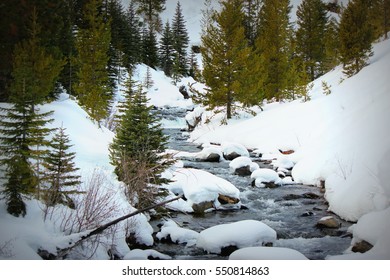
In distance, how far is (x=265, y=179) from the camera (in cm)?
Answer: 798

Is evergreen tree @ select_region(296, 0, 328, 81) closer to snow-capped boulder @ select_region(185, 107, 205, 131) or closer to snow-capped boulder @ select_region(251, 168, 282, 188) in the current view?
snow-capped boulder @ select_region(185, 107, 205, 131)

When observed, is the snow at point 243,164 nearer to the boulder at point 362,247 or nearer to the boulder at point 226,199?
the boulder at point 226,199

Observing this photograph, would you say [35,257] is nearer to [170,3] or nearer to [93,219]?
[93,219]

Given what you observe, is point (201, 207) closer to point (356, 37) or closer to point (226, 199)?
point (226, 199)

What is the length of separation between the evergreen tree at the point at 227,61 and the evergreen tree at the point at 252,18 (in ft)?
1.29

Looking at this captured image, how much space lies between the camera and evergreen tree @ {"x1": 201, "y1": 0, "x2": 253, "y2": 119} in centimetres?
1452

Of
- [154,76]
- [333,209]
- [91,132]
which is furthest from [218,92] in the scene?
[154,76]

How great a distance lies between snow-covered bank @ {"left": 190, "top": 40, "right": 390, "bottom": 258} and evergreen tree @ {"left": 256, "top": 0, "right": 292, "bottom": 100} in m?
3.71

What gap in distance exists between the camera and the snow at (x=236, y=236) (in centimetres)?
439

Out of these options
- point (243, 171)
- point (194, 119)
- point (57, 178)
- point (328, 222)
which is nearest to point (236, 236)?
point (328, 222)

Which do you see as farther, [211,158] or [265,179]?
[211,158]

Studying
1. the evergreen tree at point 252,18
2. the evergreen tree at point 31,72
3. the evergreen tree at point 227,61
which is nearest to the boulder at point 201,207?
the evergreen tree at point 31,72

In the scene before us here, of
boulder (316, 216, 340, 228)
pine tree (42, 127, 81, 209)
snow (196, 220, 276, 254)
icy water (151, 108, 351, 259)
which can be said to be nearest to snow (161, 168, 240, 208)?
icy water (151, 108, 351, 259)

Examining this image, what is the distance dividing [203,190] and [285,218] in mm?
1679
